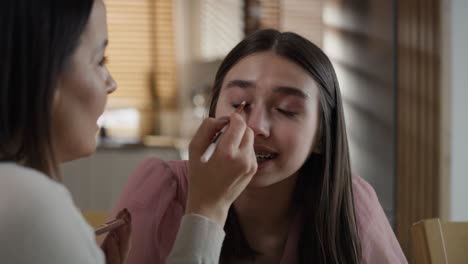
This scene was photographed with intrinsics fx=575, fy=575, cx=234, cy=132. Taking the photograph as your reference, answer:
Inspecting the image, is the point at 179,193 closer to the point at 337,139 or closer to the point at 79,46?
the point at 337,139

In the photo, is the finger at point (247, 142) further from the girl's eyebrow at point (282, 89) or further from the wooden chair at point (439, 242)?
the wooden chair at point (439, 242)

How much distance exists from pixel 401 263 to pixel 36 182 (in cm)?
74

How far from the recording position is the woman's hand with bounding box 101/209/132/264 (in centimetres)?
67

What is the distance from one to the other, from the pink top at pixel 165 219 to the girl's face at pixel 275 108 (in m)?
0.15

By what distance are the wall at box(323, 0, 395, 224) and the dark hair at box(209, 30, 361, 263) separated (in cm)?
139

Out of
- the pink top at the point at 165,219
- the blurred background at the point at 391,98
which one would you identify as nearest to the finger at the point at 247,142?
the pink top at the point at 165,219

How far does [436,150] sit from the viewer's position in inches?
87.0

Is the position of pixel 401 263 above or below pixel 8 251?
below

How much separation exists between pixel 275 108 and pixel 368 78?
1.63 metres

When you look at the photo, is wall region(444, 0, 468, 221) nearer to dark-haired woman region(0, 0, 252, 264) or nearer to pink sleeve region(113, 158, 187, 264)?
pink sleeve region(113, 158, 187, 264)

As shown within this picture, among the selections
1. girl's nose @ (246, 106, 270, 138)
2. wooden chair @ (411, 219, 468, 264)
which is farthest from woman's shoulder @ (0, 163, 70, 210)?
wooden chair @ (411, 219, 468, 264)

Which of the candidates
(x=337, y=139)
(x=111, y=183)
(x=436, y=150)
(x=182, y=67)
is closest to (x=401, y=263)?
(x=337, y=139)

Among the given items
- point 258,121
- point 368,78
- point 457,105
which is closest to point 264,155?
point 258,121

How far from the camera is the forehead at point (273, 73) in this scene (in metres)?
0.96
